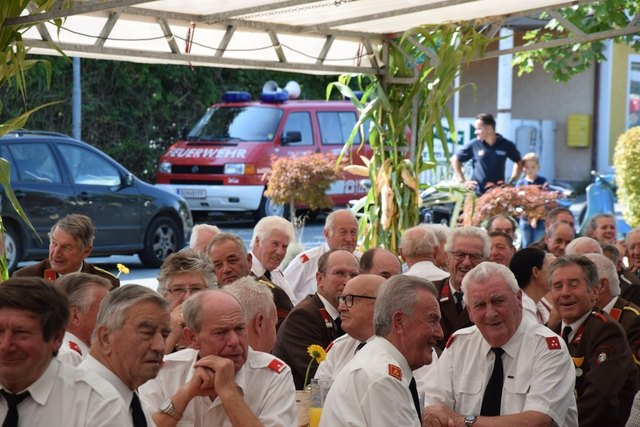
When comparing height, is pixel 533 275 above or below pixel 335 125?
below

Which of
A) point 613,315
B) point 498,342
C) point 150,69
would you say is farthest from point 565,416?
point 150,69

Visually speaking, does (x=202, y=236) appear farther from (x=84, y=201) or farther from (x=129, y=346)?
(x=84, y=201)

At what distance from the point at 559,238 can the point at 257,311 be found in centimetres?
525

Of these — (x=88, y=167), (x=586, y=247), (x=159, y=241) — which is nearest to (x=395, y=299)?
(x=586, y=247)

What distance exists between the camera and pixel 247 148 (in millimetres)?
20078

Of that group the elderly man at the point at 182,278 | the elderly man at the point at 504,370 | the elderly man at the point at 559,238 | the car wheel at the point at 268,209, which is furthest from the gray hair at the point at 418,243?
the car wheel at the point at 268,209

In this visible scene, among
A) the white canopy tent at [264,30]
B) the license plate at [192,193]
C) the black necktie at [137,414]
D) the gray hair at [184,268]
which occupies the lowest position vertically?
the license plate at [192,193]

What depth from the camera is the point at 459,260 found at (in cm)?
738

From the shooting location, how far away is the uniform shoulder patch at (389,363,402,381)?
4.27m

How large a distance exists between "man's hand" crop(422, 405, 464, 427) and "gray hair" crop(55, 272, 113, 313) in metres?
1.53

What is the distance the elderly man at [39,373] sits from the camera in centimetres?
332

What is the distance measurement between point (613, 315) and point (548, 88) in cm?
2714

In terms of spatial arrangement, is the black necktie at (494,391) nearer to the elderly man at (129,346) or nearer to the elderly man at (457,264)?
the elderly man at (457,264)

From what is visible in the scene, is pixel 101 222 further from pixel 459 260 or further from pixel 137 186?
pixel 459 260
